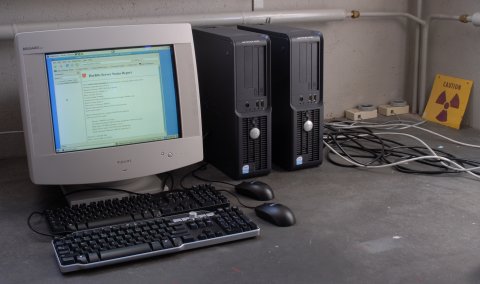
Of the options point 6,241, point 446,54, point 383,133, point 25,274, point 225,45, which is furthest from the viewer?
point 446,54

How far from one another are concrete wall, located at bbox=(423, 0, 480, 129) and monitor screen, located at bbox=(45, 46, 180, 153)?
1.18 m

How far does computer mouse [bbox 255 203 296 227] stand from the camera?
1345mm

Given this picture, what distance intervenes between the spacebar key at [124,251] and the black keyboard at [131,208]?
0.51 feet

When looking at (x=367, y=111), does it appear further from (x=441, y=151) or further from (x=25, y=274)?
(x=25, y=274)

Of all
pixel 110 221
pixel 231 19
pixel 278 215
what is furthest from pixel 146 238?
pixel 231 19

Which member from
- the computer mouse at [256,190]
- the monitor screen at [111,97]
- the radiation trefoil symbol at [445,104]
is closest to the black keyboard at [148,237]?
the computer mouse at [256,190]

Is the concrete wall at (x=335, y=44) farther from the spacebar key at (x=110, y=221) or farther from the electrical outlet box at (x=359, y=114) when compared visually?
the spacebar key at (x=110, y=221)

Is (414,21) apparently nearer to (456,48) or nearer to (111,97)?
(456,48)

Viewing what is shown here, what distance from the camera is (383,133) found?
81.2 inches

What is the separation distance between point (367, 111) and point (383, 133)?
0.82 feet

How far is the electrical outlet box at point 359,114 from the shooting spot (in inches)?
89.7

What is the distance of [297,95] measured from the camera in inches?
65.7

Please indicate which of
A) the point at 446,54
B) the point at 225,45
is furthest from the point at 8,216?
the point at 446,54

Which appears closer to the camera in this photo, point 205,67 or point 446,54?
point 205,67
